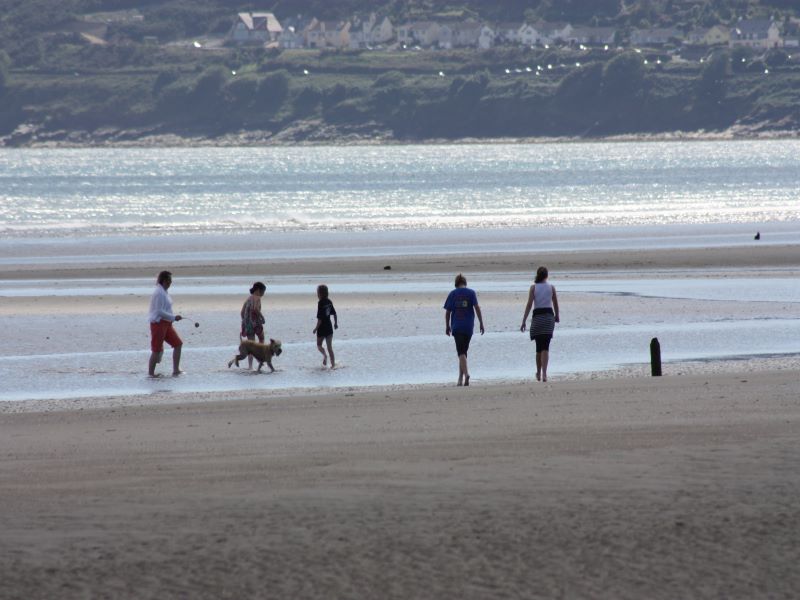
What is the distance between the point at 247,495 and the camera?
30.3ft

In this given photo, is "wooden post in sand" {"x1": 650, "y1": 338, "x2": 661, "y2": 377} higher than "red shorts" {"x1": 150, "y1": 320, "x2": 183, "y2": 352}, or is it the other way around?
"red shorts" {"x1": 150, "y1": 320, "x2": 183, "y2": 352}

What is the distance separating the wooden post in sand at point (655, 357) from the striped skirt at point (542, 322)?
1152mm

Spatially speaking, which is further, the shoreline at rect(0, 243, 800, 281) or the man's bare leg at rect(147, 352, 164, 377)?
the shoreline at rect(0, 243, 800, 281)

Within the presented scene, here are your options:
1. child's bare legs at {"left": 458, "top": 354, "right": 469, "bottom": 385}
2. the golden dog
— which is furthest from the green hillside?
child's bare legs at {"left": 458, "top": 354, "right": 469, "bottom": 385}

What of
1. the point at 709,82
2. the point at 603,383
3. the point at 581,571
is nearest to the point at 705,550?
the point at 581,571

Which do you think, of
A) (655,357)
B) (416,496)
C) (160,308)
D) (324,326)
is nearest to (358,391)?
(324,326)

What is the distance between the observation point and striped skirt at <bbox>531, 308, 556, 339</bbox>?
1546 cm

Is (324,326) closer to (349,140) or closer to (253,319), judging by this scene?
(253,319)

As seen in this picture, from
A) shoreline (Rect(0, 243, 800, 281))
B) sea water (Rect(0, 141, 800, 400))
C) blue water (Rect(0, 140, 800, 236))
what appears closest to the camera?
sea water (Rect(0, 141, 800, 400))

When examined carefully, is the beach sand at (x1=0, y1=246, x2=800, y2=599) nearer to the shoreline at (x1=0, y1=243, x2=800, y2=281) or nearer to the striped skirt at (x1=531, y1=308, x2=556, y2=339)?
the striped skirt at (x1=531, y1=308, x2=556, y2=339)

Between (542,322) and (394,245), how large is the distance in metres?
26.8

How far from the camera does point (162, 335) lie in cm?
1677

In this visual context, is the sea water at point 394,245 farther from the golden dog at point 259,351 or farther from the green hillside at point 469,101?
the green hillside at point 469,101

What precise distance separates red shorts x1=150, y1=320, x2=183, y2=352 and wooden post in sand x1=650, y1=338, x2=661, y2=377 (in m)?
5.78
